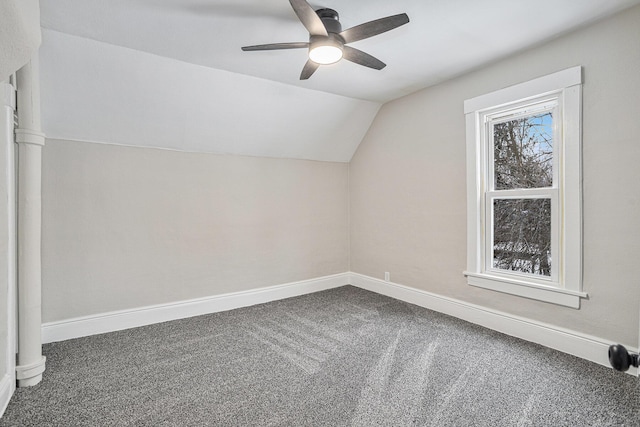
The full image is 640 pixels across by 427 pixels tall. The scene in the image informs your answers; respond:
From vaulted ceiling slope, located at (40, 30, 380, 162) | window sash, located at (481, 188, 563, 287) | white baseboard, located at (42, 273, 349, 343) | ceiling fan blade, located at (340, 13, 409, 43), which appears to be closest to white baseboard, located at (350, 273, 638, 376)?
window sash, located at (481, 188, 563, 287)

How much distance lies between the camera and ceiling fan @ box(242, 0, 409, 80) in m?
1.84

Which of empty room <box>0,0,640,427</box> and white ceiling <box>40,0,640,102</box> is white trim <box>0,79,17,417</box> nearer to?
empty room <box>0,0,640,427</box>

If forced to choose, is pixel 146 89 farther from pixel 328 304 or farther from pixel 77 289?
pixel 328 304

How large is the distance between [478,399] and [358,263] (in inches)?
106

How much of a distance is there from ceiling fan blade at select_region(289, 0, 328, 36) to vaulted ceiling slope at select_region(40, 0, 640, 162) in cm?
21

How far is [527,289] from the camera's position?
8.98ft

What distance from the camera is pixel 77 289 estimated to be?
2.95 meters

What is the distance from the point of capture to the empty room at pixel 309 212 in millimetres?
1992

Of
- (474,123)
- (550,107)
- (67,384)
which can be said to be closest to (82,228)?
(67,384)

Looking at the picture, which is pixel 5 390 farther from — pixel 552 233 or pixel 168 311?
pixel 552 233

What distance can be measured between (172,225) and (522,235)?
11.0 feet

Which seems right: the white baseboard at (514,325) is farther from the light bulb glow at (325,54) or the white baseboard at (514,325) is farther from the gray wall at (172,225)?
the light bulb glow at (325,54)

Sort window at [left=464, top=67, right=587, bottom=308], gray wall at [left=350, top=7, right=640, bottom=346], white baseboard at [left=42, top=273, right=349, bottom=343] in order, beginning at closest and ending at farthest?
gray wall at [left=350, top=7, right=640, bottom=346], window at [left=464, top=67, right=587, bottom=308], white baseboard at [left=42, top=273, right=349, bottom=343]

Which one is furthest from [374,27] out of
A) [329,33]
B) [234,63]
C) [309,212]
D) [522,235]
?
[309,212]
